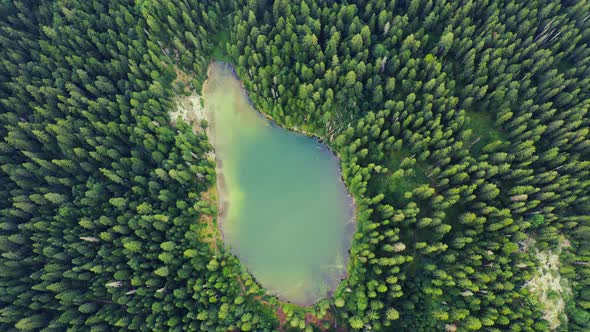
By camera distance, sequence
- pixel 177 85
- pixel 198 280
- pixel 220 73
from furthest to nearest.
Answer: pixel 220 73 < pixel 177 85 < pixel 198 280

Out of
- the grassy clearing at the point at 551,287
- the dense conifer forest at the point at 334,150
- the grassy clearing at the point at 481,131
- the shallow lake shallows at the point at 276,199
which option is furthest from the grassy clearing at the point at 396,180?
the grassy clearing at the point at 551,287

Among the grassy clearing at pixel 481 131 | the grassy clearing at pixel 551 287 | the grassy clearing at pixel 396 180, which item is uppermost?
the grassy clearing at pixel 481 131

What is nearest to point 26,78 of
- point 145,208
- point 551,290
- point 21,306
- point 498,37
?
point 145,208

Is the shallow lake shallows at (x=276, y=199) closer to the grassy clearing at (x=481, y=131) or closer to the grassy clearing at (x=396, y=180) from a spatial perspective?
the grassy clearing at (x=396, y=180)

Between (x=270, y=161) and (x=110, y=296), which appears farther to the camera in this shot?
(x=270, y=161)

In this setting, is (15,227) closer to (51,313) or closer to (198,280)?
(51,313)

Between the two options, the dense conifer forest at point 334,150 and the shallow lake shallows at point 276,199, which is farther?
the shallow lake shallows at point 276,199
